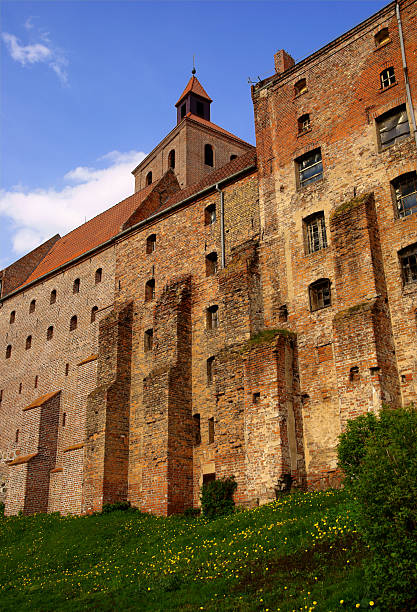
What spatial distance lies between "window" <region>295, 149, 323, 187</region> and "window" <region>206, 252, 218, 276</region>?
4.86m

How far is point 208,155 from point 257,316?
82.2 ft

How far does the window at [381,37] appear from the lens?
22.3m

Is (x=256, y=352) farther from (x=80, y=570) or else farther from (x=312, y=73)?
(x=312, y=73)

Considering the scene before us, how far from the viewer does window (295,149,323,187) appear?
76.0 ft

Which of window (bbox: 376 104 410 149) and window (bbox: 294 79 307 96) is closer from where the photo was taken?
window (bbox: 376 104 410 149)

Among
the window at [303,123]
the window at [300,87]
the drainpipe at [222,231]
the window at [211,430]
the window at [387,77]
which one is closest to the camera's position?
the window at [387,77]

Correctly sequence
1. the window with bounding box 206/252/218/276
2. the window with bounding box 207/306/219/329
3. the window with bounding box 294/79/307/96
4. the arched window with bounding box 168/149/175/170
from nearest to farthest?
the window with bounding box 294/79/307/96 → the window with bounding box 207/306/219/329 → the window with bounding box 206/252/218/276 → the arched window with bounding box 168/149/175/170

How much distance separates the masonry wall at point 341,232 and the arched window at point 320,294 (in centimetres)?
20

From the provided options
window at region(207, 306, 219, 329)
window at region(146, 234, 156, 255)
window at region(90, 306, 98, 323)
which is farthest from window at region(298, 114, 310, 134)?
window at region(90, 306, 98, 323)

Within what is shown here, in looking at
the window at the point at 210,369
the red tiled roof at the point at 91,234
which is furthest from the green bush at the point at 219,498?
the red tiled roof at the point at 91,234

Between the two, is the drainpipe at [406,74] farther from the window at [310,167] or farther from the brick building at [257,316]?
the window at [310,167]

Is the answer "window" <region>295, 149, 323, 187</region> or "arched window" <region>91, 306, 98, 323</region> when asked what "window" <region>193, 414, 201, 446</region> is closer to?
"arched window" <region>91, 306, 98, 323</region>

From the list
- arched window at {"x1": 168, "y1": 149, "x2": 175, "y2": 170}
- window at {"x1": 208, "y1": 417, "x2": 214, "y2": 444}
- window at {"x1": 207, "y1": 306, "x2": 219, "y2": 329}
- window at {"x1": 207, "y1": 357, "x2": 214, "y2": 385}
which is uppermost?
arched window at {"x1": 168, "y1": 149, "x2": 175, "y2": 170}

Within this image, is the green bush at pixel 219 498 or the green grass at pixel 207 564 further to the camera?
the green bush at pixel 219 498
